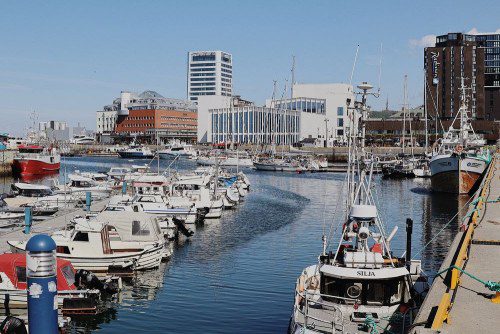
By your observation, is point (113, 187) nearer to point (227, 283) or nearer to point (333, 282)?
point (227, 283)

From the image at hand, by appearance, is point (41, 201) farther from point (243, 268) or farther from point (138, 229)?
point (243, 268)

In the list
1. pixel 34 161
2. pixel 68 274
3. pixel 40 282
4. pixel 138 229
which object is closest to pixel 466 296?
pixel 40 282

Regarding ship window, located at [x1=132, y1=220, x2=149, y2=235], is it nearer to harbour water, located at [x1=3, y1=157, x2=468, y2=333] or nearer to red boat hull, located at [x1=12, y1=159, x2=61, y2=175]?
harbour water, located at [x1=3, y1=157, x2=468, y2=333]

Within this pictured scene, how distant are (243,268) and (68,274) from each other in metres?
11.8

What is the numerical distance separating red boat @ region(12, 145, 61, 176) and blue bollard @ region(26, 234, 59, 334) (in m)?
117

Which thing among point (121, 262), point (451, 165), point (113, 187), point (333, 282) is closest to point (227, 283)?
point (121, 262)

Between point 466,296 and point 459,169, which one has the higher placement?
point 459,169

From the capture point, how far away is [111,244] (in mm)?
34844

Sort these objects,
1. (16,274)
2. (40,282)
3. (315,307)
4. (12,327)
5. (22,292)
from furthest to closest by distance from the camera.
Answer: (16,274)
(22,292)
(315,307)
(12,327)
(40,282)

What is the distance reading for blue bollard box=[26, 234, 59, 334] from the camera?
11297mm

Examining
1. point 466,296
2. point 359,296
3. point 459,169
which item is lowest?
point 359,296

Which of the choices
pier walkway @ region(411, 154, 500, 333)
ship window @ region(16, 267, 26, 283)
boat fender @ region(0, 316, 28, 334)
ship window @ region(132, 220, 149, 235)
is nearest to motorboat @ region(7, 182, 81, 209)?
ship window @ region(132, 220, 149, 235)

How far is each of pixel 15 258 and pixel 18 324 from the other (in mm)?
12134

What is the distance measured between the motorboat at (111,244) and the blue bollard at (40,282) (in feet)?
69.3
